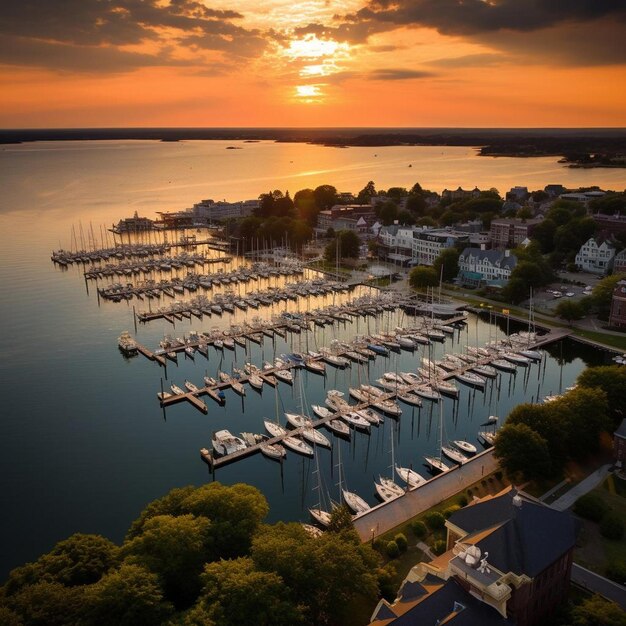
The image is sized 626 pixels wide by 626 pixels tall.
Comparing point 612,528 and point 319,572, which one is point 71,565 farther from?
point 612,528

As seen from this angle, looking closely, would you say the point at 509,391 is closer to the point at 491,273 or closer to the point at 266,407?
the point at 266,407

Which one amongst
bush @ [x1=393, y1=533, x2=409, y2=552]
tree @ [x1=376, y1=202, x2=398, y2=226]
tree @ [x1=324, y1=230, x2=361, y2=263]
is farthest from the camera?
tree @ [x1=376, y1=202, x2=398, y2=226]

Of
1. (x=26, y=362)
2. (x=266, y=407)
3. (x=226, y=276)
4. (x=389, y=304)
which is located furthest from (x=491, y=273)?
(x=26, y=362)

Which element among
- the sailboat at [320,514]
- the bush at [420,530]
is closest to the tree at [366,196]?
the sailboat at [320,514]

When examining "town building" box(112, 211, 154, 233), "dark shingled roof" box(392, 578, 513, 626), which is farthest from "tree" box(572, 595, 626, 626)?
"town building" box(112, 211, 154, 233)

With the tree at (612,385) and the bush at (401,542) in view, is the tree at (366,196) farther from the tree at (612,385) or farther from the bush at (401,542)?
the bush at (401,542)

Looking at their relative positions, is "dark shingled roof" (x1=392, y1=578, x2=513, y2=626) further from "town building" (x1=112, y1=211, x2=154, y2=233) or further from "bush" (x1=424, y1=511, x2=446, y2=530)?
"town building" (x1=112, y1=211, x2=154, y2=233)

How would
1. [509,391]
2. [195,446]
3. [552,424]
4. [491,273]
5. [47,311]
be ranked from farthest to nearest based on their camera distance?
[491,273]
[47,311]
[509,391]
[195,446]
[552,424]

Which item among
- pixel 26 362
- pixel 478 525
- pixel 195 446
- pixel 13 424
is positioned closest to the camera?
pixel 478 525
